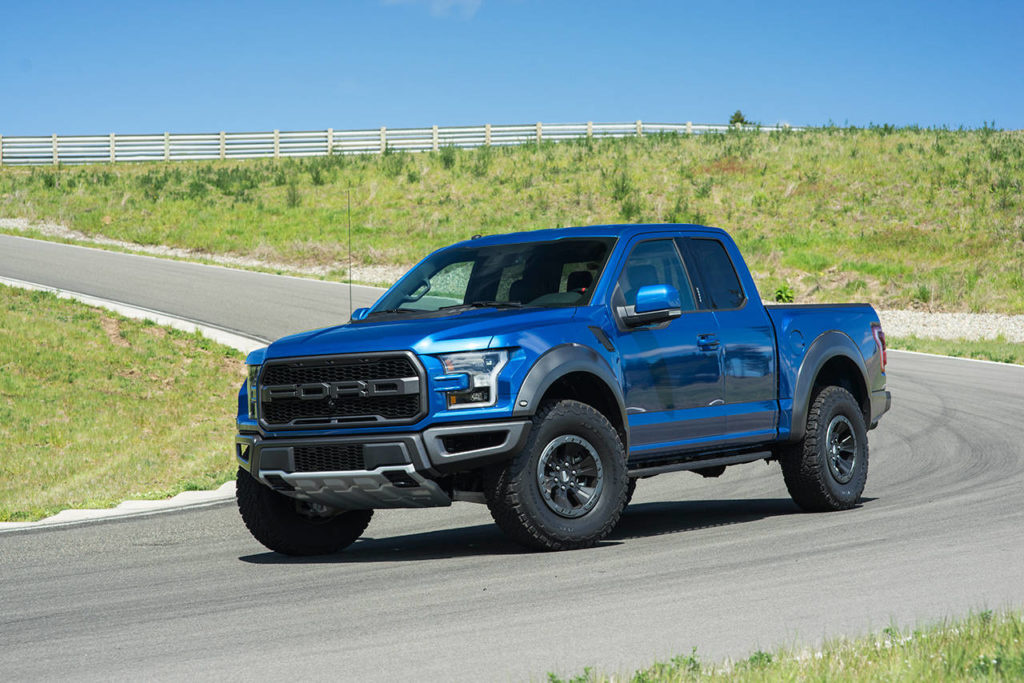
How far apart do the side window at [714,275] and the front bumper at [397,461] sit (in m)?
2.48

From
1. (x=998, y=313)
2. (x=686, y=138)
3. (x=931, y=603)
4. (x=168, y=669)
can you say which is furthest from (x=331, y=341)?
(x=686, y=138)

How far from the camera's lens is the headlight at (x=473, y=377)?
7.50 meters

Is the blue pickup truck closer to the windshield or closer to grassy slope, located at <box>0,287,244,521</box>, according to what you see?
the windshield

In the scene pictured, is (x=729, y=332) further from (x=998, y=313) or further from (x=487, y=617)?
(x=998, y=313)

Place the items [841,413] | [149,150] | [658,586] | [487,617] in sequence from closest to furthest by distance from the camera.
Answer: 1. [487,617]
2. [658,586]
3. [841,413]
4. [149,150]

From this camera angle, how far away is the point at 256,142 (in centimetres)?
5984

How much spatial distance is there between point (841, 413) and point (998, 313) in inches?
924

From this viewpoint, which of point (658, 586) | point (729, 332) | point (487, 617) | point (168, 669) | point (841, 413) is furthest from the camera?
point (841, 413)

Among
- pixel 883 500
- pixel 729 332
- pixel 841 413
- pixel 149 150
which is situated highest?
pixel 149 150

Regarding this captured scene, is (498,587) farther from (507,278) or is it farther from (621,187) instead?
(621,187)

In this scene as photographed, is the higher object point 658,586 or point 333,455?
point 333,455

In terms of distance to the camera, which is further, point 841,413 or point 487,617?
point 841,413

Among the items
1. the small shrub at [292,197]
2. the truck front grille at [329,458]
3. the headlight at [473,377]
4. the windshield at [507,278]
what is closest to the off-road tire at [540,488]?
the headlight at [473,377]

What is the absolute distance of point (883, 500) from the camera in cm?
1051
